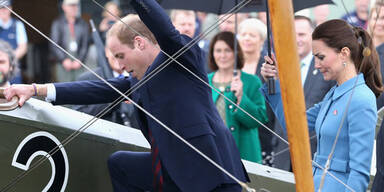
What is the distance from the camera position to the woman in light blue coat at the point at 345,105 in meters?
3.88

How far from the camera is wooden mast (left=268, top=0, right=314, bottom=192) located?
10.7ft

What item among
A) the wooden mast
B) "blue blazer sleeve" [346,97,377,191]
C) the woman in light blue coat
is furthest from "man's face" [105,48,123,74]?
the wooden mast

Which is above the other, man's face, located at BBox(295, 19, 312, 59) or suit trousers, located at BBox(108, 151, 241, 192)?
man's face, located at BBox(295, 19, 312, 59)

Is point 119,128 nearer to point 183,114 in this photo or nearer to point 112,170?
point 112,170

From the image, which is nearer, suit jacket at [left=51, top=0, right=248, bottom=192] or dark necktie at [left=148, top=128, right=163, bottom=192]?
suit jacket at [left=51, top=0, right=248, bottom=192]

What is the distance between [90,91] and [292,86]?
1.45m

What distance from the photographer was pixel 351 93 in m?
4.00

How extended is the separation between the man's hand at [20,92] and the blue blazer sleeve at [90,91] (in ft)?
0.91

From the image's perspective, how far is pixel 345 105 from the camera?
13.2 feet

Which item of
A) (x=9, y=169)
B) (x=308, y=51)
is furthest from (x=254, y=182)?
(x=308, y=51)

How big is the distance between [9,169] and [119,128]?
0.88 metres

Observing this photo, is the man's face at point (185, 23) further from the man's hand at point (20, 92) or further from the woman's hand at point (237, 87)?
the man's hand at point (20, 92)

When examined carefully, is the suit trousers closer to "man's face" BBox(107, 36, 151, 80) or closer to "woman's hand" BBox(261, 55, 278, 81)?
"man's face" BBox(107, 36, 151, 80)

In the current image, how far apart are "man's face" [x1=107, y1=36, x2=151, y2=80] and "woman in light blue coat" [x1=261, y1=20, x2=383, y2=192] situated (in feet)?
2.28
